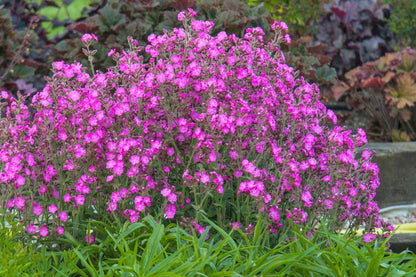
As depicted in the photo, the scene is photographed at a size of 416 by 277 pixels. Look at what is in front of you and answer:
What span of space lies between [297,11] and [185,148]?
4.58m

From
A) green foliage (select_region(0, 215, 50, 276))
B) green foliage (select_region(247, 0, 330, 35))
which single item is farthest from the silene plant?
green foliage (select_region(247, 0, 330, 35))

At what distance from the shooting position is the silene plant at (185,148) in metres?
2.67

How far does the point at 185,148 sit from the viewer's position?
2896 mm

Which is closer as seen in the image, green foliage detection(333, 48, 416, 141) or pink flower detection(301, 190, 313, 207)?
pink flower detection(301, 190, 313, 207)

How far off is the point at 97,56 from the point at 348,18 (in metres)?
3.82

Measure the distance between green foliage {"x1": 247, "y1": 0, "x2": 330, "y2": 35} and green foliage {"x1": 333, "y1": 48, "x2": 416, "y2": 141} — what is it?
1.10 meters

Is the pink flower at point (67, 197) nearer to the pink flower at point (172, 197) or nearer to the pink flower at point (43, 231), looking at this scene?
the pink flower at point (43, 231)

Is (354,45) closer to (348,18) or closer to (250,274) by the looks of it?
(348,18)

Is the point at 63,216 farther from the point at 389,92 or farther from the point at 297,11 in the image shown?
the point at 297,11

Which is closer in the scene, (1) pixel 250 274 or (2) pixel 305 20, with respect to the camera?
(1) pixel 250 274

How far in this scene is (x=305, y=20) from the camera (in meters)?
7.25

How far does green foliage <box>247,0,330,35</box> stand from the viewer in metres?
7.00

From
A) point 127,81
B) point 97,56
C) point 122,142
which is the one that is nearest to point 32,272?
point 122,142

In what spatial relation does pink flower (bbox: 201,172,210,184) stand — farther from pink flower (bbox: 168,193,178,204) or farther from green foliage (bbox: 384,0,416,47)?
green foliage (bbox: 384,0,416,47)
